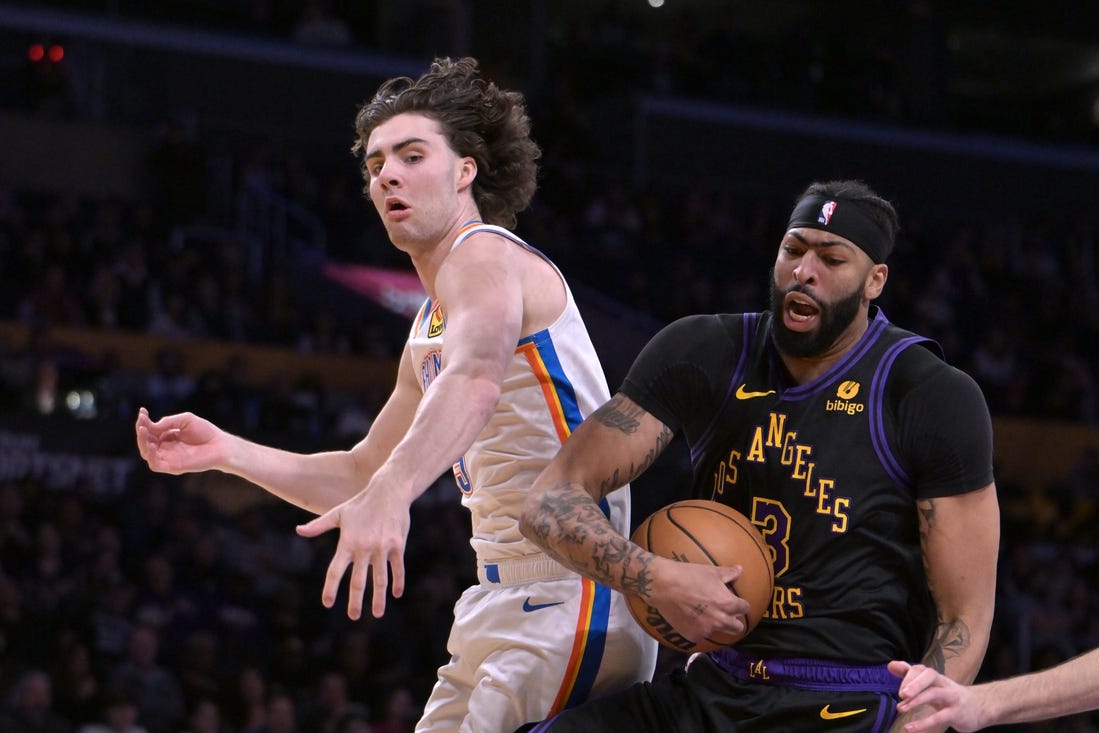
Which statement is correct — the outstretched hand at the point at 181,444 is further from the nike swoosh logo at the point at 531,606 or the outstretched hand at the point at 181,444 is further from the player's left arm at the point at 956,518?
the player's left arm at the point at 956,518

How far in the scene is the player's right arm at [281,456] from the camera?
4.52 metres

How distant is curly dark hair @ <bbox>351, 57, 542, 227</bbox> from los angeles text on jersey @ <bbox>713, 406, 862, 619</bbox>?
120 cm

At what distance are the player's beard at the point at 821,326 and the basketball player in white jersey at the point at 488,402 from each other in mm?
620

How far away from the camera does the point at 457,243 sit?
444 cm

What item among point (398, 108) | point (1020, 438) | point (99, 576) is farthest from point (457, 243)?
point (1020, 438)

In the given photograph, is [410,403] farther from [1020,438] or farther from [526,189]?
[1020,438]

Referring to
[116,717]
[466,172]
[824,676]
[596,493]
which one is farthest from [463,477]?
[116,717]

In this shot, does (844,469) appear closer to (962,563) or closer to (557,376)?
(962,563)

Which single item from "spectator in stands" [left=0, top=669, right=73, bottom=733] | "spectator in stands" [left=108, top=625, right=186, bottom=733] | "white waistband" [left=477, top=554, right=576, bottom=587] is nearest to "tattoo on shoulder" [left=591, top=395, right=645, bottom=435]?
"white waistband" [left=477, top=554, right=576, bottom=587]

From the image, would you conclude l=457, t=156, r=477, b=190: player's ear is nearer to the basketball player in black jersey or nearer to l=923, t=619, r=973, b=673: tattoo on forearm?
the basketball player in black jersey

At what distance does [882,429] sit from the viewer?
4.18m

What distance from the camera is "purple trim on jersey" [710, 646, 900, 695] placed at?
4055 millimetres

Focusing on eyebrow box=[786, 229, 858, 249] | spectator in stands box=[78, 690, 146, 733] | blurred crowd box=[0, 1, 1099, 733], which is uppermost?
eyebrow box=[786, 229, 858, 249]

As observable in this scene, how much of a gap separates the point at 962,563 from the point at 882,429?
1.41 feet
